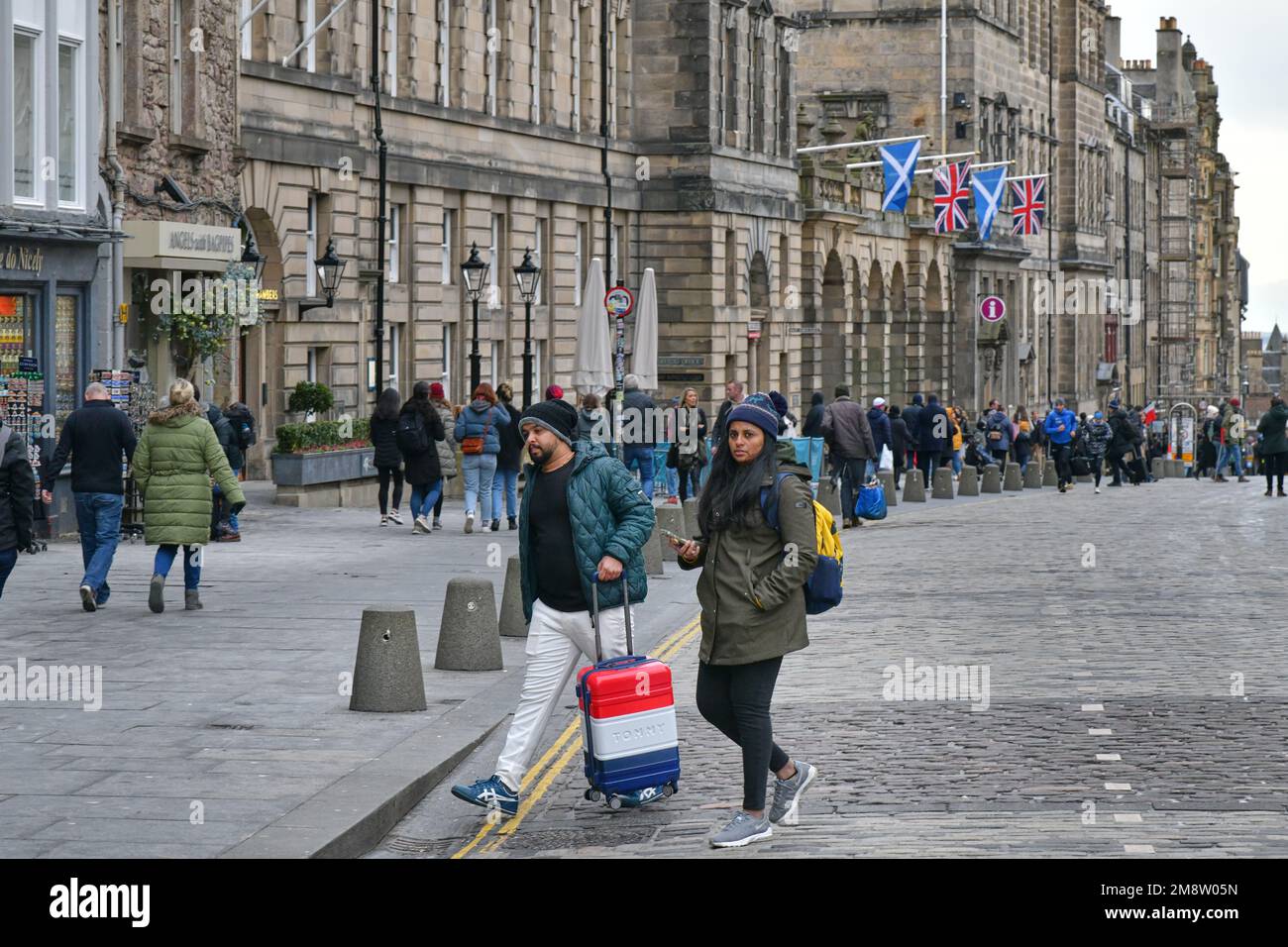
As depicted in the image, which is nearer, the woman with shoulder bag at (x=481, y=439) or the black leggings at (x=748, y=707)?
the black leggings at (x=748, y=707)

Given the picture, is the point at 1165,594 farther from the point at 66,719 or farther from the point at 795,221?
the point at 795,221

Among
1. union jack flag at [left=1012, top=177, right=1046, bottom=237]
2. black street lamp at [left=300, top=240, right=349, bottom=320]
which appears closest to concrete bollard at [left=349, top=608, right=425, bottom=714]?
black street lamp at [left=300, top=240, right=349, bottom=320]

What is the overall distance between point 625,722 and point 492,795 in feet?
2.28

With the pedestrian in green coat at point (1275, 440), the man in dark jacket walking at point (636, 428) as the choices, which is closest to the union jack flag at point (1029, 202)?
the pedestrian in green coat at point (1275, 440)

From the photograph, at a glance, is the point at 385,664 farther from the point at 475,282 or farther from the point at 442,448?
the point at 475,282

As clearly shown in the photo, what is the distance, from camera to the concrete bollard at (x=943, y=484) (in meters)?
41.2

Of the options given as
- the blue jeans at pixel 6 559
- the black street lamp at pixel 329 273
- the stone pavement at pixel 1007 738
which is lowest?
the stone pavement at pixel 1007 738

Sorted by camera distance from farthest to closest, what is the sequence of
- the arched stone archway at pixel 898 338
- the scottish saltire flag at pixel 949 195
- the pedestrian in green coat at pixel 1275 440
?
1. the arched stone archway at pixel 898 338
2. the scottish saltire flag at pixel 949 195
3. the pedestrian in green coat at pixel 1275 440

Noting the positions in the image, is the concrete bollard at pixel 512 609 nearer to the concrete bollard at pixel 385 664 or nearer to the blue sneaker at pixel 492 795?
the concrete bollard at pixel 385 664

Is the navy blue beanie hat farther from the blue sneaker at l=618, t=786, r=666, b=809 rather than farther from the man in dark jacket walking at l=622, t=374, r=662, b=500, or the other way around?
the man in dark jacket walking at l=622, t=374, r=662, b=500

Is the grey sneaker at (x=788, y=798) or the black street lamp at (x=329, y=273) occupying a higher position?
the black street lamp at (x=329, y=273)

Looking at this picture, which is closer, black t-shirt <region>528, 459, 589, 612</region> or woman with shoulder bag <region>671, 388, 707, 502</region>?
black t-shirt <region>528, 459, 589, 612</region>

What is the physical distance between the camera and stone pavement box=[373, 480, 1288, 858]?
9.73m

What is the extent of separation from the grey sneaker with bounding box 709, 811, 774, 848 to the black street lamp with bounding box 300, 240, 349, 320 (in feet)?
83.3
